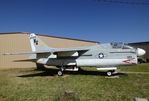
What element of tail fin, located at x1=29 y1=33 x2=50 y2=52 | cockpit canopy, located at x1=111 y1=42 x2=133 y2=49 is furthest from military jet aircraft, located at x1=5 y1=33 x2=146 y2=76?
tail fin, located at x1=29 y1=33 x2=50 y2=52

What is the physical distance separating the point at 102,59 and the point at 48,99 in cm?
887

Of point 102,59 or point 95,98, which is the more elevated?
point 102,59

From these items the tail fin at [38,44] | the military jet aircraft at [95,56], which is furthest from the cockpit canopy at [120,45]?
the tail fin at [38,44]

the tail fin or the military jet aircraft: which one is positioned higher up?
the tail fin

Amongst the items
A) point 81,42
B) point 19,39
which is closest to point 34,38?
point 19,39

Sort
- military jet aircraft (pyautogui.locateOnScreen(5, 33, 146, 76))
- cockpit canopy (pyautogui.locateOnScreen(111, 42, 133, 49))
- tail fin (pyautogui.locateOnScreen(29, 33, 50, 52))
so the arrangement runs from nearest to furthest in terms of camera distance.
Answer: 1. military jet aircraft (pyautogui.locateOnScreen(5, 33, 146, 76))
2. cockpit canopy (pyautogui.locateOnScreen(111, 42, 133, 49))
3. tail fin (pyautogui.locateOnScreen(29, 33, 50, 52))

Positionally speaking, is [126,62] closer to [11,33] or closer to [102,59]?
[102,59]

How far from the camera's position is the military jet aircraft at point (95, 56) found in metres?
16.3

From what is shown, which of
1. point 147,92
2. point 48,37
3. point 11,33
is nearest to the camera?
point 147,92

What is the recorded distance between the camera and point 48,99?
8.76 m

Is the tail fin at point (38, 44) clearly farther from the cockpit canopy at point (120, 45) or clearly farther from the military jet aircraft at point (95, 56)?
the cockpit canopy at point (120, 45)

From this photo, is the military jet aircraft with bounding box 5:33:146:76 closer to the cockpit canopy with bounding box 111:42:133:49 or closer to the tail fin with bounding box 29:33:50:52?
the cockpit canopy with bounding box 111:42:133:49

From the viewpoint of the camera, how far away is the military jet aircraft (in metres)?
16.3

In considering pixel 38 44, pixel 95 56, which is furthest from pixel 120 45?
pixel 38 44
